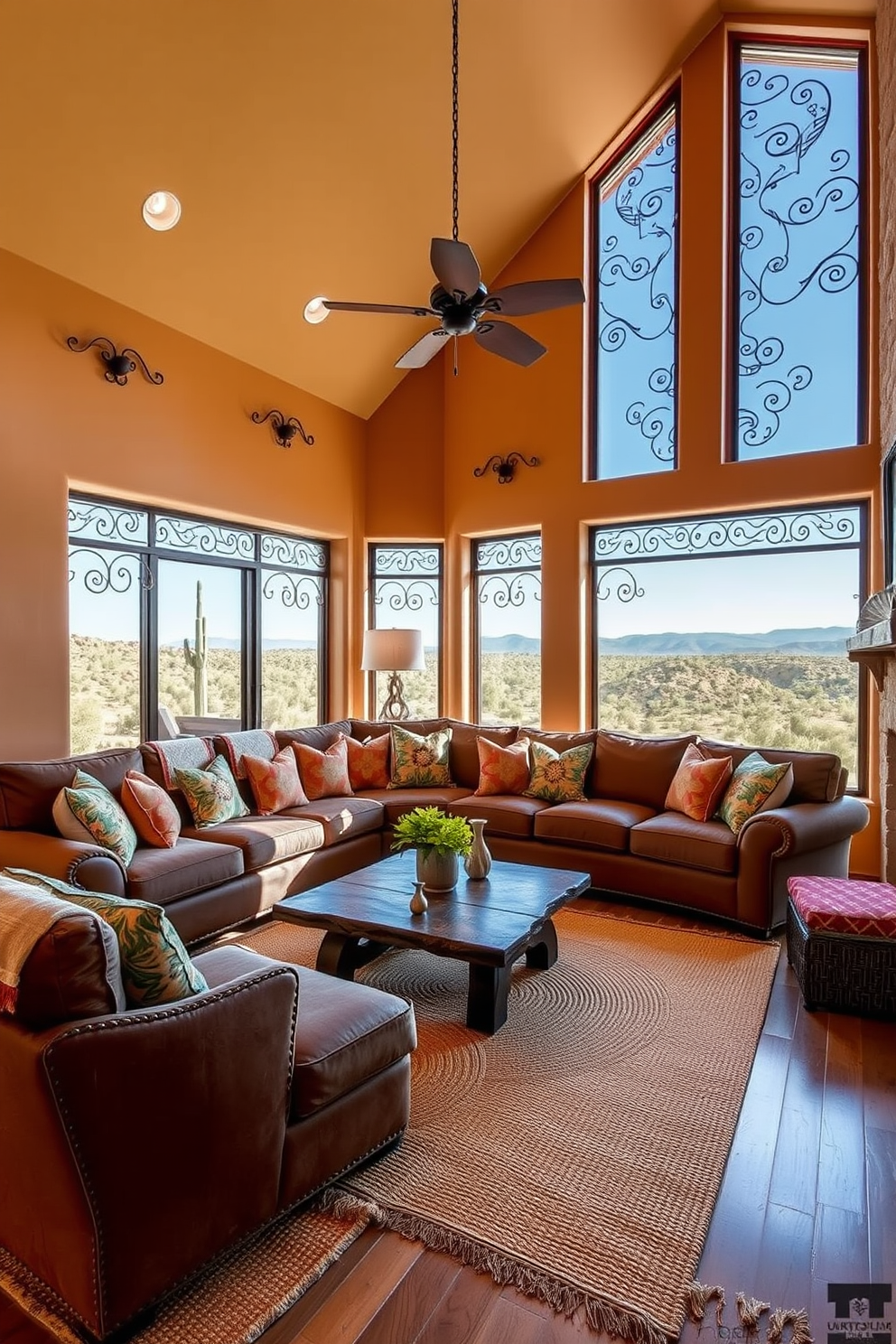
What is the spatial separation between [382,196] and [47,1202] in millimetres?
5481

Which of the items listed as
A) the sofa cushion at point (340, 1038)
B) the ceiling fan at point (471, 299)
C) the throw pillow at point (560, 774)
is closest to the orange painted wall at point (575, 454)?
the throw pillow at point (560, 774)

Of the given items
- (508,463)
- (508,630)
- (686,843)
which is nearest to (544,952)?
(686,843)

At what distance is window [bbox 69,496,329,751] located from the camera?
454cm

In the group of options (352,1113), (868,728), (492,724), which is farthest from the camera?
(492,724)

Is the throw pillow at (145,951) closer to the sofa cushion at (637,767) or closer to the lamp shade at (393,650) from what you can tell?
the sofa cushion at (637,767)

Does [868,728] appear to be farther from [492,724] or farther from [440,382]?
[440,382]

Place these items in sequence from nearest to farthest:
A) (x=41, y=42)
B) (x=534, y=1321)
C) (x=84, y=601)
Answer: (x=534, y=1321) < (x=41, y=42) < (x=84, y=601)

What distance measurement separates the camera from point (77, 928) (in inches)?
60.1

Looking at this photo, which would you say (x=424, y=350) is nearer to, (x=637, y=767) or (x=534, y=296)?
(x=534, y=296)

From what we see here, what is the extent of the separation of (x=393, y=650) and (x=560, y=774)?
1.57 metres

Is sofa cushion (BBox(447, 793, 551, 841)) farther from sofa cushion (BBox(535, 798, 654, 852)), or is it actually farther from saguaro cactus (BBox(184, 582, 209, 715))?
saguaro cactus (BBox(184, 582, 209, 715))

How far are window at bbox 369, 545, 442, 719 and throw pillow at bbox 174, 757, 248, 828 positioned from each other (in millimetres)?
2388

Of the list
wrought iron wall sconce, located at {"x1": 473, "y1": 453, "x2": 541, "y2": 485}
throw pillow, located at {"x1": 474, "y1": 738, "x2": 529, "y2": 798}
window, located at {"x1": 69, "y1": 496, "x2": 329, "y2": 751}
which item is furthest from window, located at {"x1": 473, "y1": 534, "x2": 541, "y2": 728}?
window, located at {"x1": 69, "y1": 496, "x2": 329, "y2": 751}

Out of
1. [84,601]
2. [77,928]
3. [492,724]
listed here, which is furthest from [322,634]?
[77,928]
